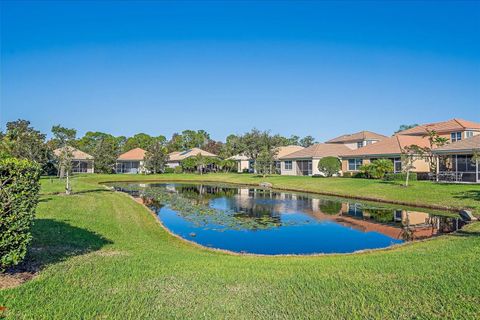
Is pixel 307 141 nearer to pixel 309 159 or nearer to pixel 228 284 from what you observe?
pixel 309 159

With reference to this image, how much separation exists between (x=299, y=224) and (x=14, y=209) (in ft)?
46.6

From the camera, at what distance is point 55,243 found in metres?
10.0

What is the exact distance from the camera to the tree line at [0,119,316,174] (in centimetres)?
2763

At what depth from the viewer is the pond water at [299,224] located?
1426 cm

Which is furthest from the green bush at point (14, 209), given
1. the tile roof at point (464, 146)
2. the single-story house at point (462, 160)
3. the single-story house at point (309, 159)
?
the single-story house at point (309, 159)

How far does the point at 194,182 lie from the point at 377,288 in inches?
1794

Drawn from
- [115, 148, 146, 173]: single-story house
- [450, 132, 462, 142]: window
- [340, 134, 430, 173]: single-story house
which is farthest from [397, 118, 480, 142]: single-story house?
[115, 148, 146, 173]: single-story house

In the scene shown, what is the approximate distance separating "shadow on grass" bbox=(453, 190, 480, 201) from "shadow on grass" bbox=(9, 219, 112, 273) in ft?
72.3

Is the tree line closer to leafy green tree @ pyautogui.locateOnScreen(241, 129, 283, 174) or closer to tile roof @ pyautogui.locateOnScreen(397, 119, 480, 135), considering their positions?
leafy green tree @ pyautogui.locateOnScreen(241, 129, 283, 174)

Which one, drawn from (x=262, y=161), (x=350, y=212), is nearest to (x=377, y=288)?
(x=350, y=212)

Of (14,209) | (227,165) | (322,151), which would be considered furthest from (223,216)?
(227,165)

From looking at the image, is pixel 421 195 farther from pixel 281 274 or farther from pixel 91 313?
pixel 91 313

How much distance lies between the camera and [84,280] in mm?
6926

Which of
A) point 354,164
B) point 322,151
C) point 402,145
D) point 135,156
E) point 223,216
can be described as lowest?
point 223,216
